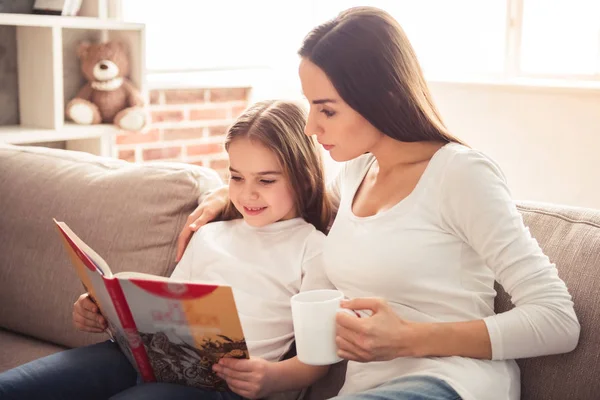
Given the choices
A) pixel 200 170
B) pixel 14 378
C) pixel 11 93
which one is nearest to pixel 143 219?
pixel 200 170

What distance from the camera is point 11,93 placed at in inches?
123

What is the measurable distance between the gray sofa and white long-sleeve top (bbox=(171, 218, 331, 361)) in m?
0.13

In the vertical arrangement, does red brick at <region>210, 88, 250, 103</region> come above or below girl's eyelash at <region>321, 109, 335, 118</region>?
below

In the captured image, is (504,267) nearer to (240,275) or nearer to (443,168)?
(443,168)

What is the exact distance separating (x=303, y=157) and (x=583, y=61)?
232cm

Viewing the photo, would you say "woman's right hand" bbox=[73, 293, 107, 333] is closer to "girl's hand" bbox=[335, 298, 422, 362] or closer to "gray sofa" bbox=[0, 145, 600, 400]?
"gray sofa" bbox=[0, 145, 600, 400]

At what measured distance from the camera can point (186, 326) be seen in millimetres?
1342

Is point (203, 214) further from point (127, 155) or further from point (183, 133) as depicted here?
point (183, 133)

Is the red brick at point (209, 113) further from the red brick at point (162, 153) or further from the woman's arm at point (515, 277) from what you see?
the woman's arm at point (515, 277)

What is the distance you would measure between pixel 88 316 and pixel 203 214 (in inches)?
12.9

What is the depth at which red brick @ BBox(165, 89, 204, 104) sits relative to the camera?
153 inches

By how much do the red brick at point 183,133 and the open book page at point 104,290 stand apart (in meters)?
2.39

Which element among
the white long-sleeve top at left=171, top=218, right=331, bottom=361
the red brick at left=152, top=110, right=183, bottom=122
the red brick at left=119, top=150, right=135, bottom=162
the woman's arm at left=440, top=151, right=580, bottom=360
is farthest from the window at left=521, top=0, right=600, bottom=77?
the woman's arm at left=440, top=151, right=580, bottom=360

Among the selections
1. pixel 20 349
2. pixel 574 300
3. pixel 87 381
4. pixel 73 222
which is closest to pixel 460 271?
pixel 574 300
